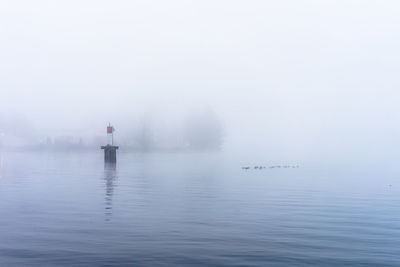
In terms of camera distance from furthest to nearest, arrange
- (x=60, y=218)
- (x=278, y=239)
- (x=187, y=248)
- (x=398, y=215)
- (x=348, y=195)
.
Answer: (x=348, y=195) → (x=398, y=215) → (x=60, y=218) → (x=278, y=239) → (x=187, y=248)

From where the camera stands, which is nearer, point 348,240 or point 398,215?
point 348,240

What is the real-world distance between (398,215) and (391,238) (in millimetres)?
11854

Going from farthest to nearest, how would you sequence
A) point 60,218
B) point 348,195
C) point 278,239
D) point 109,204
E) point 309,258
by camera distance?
1. point 348,195
2. point 109,204
3. point 60,218
4. point 278,239
5. point 309,258

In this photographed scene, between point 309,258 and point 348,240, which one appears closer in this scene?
point 309,258

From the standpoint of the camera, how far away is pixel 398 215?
3866 cm

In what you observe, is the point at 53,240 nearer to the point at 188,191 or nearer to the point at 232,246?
the point at 232,246

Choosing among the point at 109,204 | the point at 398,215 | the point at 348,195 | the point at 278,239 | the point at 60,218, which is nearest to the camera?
the point at 278,239

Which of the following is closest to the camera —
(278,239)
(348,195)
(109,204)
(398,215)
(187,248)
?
(187,248)

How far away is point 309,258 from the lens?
22547mm

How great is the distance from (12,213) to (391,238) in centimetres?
2756

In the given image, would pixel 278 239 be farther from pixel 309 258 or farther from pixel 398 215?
pixel 398 215

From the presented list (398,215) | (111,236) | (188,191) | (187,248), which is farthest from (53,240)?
(188,191)

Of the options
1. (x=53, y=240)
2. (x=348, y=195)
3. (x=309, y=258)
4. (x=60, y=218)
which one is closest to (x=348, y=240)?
(x=309, y=258)

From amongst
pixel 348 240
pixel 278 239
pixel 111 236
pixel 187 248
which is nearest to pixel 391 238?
pixel 348 240
